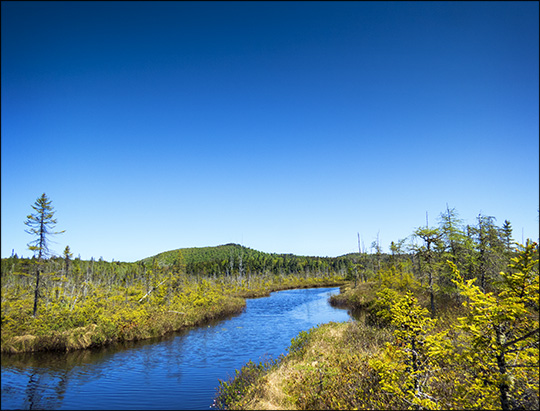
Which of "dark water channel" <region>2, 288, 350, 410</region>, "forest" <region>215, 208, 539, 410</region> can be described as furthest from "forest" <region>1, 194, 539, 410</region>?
"dark water channel" <region>2, 288, 350, 410</region>

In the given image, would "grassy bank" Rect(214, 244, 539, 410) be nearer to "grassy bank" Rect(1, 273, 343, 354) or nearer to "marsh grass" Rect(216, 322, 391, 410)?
"marsh grass" Rect(216, 322, 391, 410)

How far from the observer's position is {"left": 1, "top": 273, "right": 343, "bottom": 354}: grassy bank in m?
7.03

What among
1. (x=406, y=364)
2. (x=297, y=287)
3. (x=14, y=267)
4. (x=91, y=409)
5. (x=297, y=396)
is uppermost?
(x=14, y=267)

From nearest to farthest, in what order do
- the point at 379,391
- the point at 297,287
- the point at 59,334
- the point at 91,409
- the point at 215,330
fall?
1. the point at 379,391
2. the point at 91,409
3. the point at 59,334
4. the point at 215,330
5. the point at 297,287

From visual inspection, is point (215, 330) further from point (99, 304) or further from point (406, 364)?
point (406, 364)

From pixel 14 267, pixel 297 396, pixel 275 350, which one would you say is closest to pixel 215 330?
pixel 275 350

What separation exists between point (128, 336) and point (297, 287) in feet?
245

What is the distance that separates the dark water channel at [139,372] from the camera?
977 cm

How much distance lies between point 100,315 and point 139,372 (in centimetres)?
844

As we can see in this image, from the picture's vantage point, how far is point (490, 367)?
6086 millimetres

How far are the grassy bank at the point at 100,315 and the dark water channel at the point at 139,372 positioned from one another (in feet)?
2.17

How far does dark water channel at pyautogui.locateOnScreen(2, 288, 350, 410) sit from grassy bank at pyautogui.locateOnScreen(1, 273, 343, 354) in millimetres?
663

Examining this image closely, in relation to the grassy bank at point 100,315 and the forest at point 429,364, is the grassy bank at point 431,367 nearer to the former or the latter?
the forest at point 429,364

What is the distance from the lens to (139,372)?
14.9 metres
